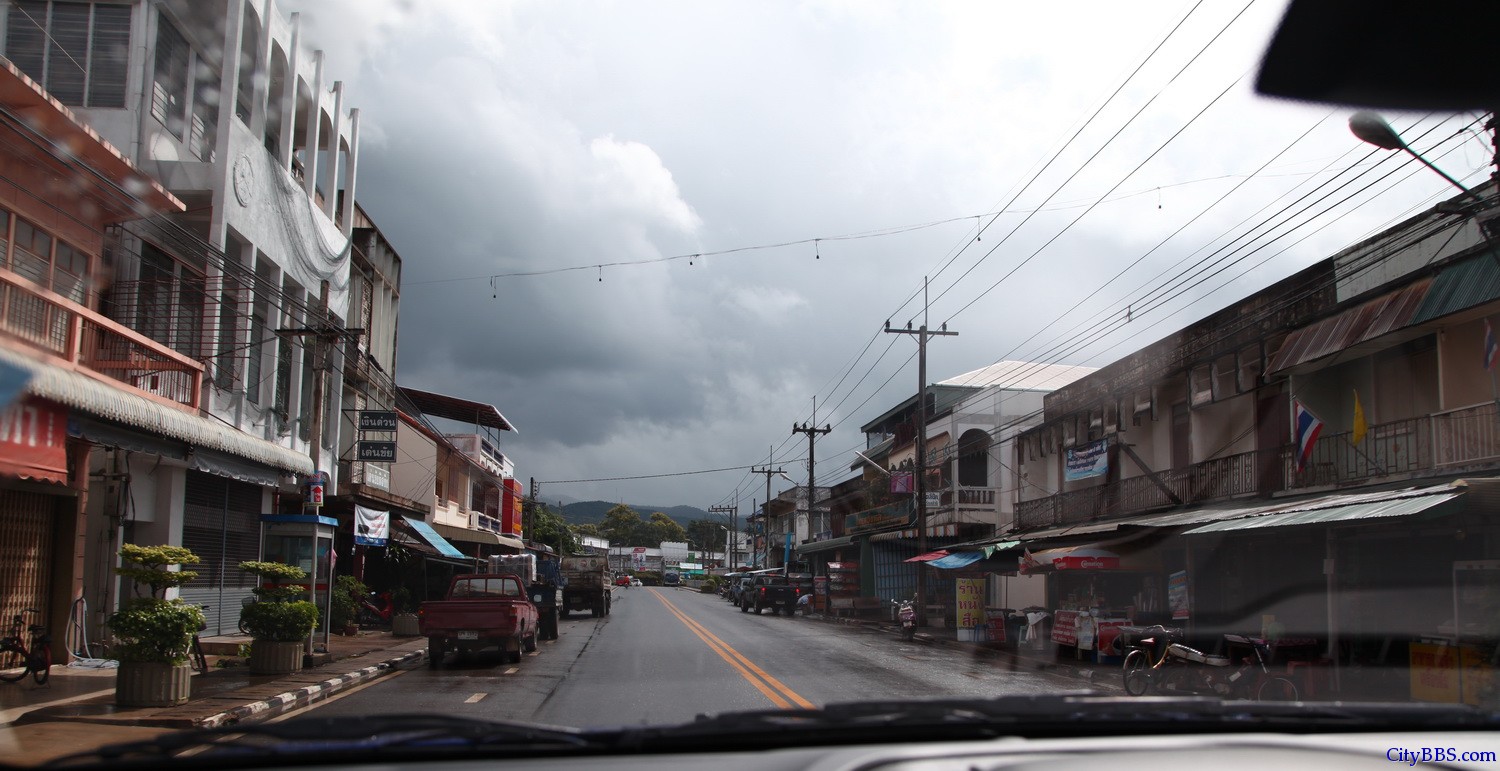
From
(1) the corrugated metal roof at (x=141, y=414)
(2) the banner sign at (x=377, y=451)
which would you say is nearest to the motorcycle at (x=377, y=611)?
(2) the banner sign at (x=377, y=451)

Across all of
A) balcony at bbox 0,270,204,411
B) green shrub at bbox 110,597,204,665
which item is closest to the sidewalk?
green shrub at bbox 110,597,204,665

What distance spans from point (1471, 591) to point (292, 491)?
20692 mm

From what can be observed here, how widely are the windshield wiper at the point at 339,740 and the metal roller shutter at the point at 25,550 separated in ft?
42.6

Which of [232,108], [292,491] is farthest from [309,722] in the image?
[292,491]

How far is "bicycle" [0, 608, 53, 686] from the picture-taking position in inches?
484

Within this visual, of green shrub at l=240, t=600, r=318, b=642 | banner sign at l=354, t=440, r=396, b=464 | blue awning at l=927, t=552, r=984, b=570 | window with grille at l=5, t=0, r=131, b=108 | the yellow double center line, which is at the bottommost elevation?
the yellow double center line

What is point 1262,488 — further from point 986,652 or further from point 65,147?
point 65,147

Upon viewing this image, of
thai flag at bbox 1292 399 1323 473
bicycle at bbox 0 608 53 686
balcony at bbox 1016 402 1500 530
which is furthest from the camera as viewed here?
thai flag at bbox 1292 399 1323 473

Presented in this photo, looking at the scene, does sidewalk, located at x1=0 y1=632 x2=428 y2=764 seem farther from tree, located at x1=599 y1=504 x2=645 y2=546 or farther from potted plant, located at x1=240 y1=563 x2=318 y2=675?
tree, located at x1=599 y1=504 x2=645 y2=546

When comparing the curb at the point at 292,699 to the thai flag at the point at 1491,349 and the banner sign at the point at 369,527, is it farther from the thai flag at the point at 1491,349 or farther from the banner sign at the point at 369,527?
the thai flag at the point at 1491,349

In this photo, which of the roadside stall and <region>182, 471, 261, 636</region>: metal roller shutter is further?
<region>182, 471, 261, 636</region>: metal roller shutter

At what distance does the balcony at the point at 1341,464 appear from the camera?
14406mm

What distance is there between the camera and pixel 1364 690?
14086 millimetres

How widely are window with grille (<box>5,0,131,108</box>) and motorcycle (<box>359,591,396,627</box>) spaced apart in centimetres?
1443
